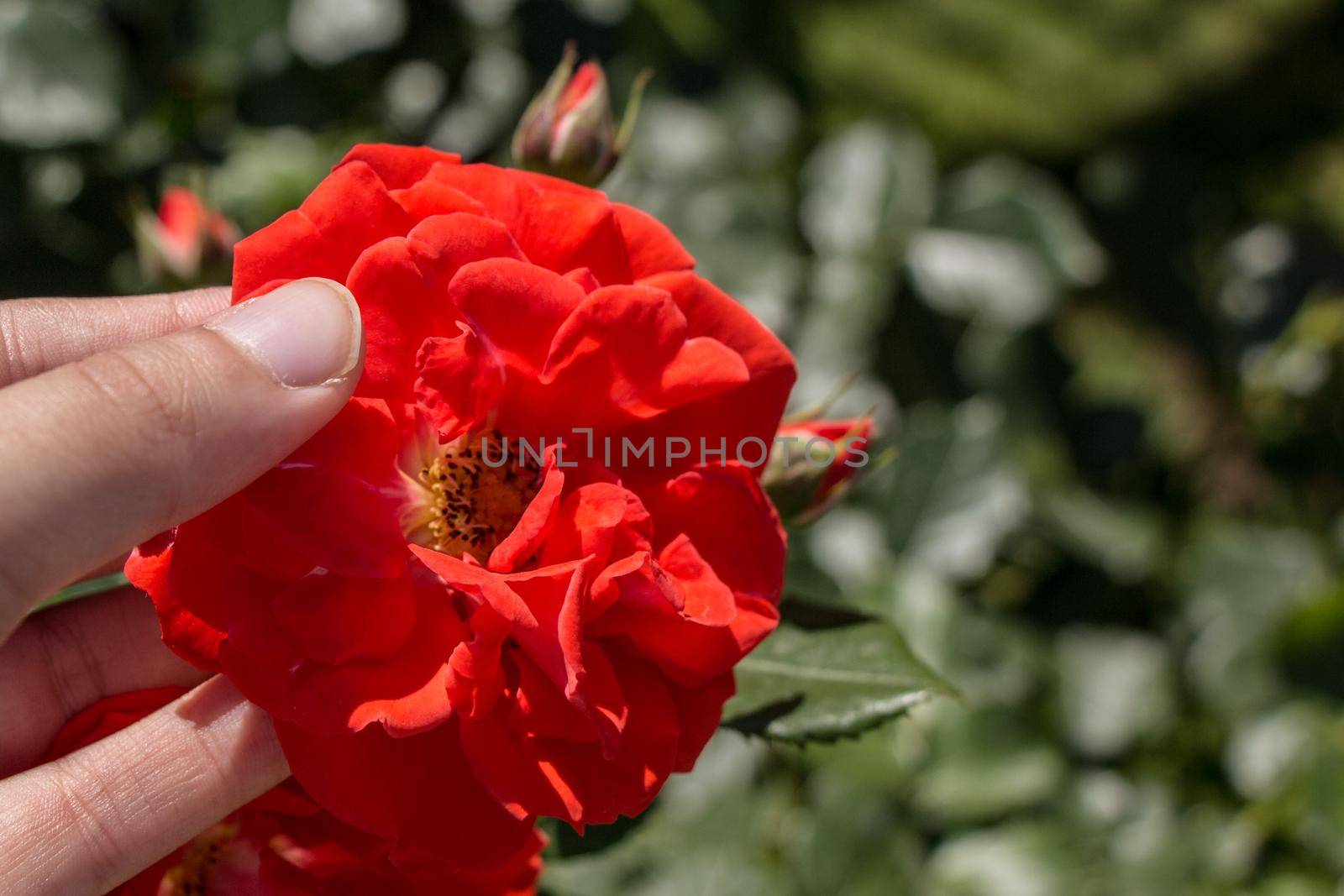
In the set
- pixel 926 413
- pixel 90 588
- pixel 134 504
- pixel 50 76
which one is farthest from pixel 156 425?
pixel 926 413

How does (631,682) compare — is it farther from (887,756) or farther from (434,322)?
(887,756)

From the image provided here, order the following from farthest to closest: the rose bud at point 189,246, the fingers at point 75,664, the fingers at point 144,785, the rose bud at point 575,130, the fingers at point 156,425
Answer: the rose bud at point 189,246, the rose bud at point 575,130, the fingers at point 75,664, the fingers at point 144,785, the fingers at point 156,425

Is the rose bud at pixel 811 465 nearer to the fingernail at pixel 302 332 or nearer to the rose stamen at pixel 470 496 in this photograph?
the rose stamen at pixel 470 496

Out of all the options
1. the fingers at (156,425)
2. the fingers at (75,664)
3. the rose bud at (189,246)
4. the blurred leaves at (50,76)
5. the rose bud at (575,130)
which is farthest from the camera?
the blurred leaves at (50,76)

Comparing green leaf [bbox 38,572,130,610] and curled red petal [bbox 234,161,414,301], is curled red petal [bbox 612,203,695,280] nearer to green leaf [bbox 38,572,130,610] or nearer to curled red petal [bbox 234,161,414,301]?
curled red petal [bbox 234,161,414,301]

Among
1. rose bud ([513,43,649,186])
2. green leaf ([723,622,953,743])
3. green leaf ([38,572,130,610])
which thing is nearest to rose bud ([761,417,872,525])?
green leaf ([723,622,953,743])

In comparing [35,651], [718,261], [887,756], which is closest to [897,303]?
[718,261]

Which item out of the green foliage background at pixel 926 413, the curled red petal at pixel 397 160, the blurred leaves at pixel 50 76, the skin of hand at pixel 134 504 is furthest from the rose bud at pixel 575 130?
the blurred leaves at pixel 50 76
